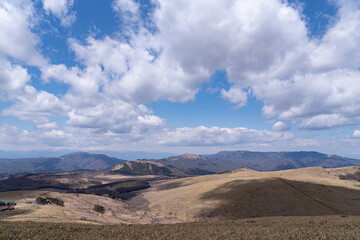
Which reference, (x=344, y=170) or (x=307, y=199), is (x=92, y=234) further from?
(x=344, y=170)

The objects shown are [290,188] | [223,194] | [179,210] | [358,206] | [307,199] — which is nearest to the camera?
[358,206]

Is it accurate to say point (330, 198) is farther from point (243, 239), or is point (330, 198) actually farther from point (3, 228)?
point (3, 228)

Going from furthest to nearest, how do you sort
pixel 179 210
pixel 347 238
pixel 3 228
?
pixel 179 210 < pixel 3 228 < pixel 347 238

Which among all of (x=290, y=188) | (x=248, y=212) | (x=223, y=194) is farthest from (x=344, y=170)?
(x=248, y=212)

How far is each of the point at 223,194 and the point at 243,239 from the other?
70.4 m

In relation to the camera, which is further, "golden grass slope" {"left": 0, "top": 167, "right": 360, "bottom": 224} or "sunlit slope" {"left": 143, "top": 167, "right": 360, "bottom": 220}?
"sunlit slope" {"left": 143, "top": 167, "right": 360, "bottom": 220}

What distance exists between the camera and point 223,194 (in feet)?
271

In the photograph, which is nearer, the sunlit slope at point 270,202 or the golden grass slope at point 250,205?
the golden grass slope at point 250,205

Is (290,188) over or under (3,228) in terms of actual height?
under

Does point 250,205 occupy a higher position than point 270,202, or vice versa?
point 270,202

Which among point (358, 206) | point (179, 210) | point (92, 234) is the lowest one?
point (179, 210)

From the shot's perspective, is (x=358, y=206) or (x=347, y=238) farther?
(x=358, y=206)

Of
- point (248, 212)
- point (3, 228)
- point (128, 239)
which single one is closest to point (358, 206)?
point (248, 212)

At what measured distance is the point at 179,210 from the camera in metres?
72.1
